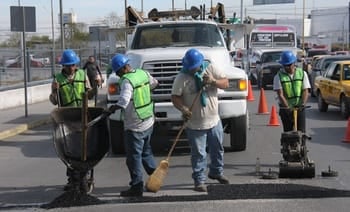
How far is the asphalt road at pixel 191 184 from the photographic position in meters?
7.54

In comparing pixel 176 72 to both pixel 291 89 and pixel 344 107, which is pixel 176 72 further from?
pixel 344 107

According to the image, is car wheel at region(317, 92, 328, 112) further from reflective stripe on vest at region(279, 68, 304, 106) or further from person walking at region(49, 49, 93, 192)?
person walking at region(49, 49, 93, 192)

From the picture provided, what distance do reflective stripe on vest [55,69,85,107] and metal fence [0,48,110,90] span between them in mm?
12297

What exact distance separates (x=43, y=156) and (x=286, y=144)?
497 cm

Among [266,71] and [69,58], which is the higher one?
[69,58]

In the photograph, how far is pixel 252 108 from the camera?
20672 millimetres

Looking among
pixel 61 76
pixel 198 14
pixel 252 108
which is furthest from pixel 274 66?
pixel 61 76

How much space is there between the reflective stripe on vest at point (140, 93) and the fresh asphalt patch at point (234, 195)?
1.07 m

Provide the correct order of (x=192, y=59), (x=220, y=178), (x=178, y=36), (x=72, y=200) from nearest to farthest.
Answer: (x=72, y=200), (x=192, y=59), (x=220, y=178), (x=178, y=36)

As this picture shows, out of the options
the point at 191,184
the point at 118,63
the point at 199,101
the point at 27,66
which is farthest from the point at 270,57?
the point at 118,63

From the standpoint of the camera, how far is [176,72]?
1109 cm

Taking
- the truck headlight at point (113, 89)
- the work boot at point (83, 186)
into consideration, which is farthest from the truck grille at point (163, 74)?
the work boot at point (83, 186)

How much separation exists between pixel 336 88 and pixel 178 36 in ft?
22.1

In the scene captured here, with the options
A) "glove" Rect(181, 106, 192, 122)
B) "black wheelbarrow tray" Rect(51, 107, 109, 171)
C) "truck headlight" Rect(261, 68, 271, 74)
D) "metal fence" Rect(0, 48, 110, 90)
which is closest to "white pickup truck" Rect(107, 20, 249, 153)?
"glove" Rect(181, 106, 192, 122)
